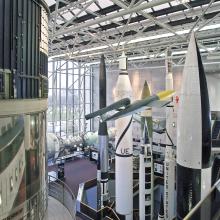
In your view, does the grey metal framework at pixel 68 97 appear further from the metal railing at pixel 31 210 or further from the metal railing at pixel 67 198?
the metal railing at pixel 31 210

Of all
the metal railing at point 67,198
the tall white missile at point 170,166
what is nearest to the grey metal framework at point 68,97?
the tall white missile at point 170,166

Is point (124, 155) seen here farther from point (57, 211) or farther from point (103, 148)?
point (57, 211)

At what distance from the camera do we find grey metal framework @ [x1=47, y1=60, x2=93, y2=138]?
93.1ft

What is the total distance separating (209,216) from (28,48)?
447 centimetres

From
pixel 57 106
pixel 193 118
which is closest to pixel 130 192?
pixel 193 118

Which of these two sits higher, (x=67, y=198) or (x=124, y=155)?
(x=124, y=155)

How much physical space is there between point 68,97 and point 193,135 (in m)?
25.2

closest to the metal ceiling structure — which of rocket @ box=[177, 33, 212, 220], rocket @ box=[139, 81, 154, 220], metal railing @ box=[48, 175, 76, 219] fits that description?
rocket @ box=[177, 33, 212, 220]

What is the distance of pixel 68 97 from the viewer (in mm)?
30562

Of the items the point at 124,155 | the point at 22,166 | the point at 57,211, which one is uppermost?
the point at 22,166

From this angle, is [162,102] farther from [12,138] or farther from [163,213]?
[12,138]

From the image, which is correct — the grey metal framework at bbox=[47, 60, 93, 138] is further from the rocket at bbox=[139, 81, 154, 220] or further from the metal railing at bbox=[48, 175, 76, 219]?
the metal railing at bbox=[48, 175, 76, 219]

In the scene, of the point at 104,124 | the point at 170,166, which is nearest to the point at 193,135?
the point at 104,124

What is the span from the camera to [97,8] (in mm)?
13648
